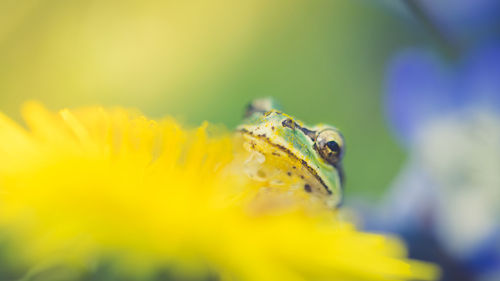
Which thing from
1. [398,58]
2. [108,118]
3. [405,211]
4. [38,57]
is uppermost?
[398,58]

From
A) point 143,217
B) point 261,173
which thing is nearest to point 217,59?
point 261,173

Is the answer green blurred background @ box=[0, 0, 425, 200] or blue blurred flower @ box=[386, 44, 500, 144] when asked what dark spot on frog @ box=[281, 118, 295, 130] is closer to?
green blurred background @ box=[0, 0, 425, 200]

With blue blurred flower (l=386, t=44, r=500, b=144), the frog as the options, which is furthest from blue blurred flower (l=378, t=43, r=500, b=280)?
the frog

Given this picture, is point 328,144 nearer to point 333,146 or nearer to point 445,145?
point 333,146

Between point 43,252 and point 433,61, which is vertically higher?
point 433,61

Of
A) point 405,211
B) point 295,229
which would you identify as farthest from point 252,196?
point 405,211

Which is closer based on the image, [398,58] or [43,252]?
[43,252]

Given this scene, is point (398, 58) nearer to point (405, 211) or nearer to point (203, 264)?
point (405, 211)
